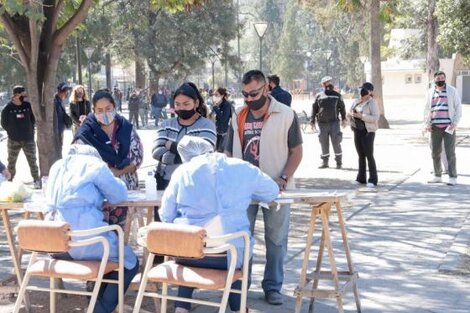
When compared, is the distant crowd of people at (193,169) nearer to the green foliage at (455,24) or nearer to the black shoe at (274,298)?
the black shoe at (274,298)

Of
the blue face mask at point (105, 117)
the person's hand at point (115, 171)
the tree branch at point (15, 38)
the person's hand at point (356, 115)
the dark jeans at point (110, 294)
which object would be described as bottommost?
the dark jeans at point (110, 294)

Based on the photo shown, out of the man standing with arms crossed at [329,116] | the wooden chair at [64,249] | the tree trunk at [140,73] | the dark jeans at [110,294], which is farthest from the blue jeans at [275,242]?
the tree trunk at [140,73]

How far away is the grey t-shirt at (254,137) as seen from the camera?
693 centimetres

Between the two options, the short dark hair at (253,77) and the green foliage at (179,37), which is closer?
the short dark hair at (253,77)

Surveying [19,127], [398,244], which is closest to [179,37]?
[19,127]

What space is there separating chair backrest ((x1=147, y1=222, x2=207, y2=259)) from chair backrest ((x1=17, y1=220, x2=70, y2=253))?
605mm

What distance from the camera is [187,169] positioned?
18.4 ft

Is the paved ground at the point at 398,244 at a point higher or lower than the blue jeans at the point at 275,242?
lower

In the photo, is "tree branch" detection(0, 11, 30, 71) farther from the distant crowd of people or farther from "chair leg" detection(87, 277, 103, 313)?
"chair leg" detection(87, 277, 103, 313)

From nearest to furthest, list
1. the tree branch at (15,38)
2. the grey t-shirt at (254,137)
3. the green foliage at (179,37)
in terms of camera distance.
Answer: the grey t-shirt at (254,137) < the tree branch at (15,38) < the green foliage at (179,37)

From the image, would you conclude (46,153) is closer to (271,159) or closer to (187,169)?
(271,159)

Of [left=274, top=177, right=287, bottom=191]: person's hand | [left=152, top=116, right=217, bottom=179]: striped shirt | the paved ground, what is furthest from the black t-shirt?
[left=274, top=177, right=287, bottom=191]: person's hand

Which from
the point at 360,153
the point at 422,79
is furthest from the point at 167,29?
the point at 422,79

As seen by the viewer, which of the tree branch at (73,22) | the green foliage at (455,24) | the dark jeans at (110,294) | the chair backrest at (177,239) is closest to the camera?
the chair backrest at (177,239)
